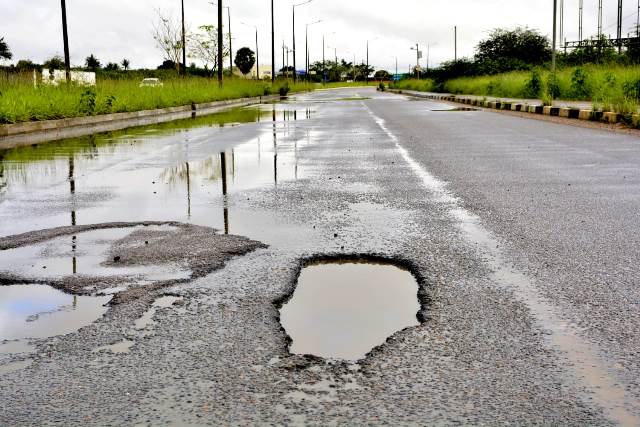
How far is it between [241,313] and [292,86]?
71.0 m

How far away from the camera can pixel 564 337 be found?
3.54m

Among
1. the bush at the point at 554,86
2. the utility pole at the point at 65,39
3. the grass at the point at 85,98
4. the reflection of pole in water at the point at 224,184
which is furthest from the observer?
the bush at the point at 554,86

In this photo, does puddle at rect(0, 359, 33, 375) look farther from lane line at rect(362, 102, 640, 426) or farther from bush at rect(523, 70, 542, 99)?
bush at rect(523, 70, 542, 99)

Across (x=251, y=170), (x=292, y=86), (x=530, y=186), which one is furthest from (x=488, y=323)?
(x=292, y=86)

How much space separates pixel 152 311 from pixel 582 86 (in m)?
31.5

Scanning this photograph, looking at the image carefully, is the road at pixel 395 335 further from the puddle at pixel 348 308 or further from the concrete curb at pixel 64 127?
the concrete curb at pixel 64 127

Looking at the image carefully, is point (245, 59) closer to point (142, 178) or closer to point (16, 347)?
point (142, 178)

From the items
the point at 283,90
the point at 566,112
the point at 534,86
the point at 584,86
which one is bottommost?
the point at 566,112

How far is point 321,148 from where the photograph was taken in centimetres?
1358

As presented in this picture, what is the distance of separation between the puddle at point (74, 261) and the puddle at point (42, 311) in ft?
0.72

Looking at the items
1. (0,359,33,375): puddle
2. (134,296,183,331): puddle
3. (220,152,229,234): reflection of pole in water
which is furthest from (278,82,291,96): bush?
(0,359,33,375): puddle

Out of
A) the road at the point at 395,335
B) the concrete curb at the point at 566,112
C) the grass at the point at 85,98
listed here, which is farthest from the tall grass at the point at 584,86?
the grass at the point at 85,98

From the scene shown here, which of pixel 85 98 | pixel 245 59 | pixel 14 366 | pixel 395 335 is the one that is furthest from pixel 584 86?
pixel 245 59

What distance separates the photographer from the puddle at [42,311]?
145 inches
